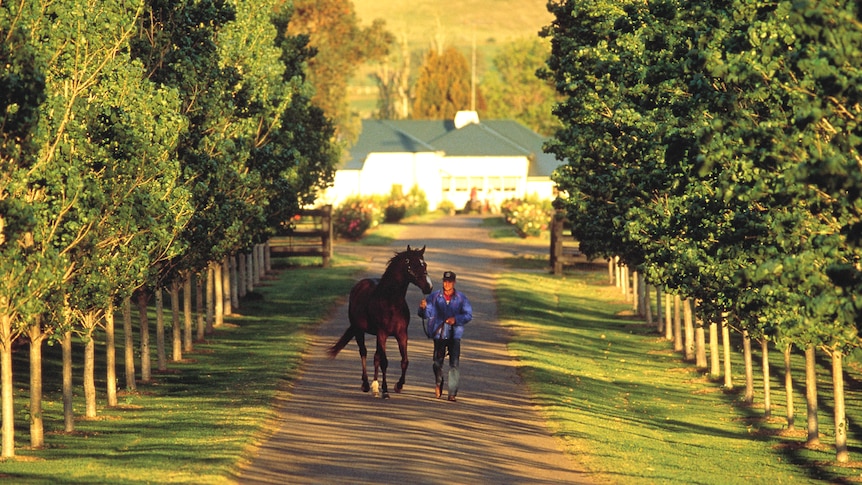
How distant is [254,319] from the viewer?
139ft

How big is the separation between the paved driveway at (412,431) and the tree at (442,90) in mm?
126174

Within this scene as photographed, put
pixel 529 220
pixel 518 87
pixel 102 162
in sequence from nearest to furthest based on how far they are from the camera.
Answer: pixel 102 162, pixel 529 220, pixel 518 87

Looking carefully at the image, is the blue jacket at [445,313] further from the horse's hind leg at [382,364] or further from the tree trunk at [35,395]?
the tree trunk at [35,395]

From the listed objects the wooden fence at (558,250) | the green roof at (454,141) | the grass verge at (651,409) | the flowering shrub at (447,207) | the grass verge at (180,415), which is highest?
the green roof at (454,141)

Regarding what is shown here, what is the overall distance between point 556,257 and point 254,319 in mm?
18129

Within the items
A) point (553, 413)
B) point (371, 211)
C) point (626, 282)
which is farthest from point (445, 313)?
point (371, 211)

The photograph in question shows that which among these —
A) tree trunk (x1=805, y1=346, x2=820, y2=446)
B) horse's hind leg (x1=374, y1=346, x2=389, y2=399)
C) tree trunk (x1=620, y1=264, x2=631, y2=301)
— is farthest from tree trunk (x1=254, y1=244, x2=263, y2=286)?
tree trunk (x1=805, y1=346, x2=820, y2=446)

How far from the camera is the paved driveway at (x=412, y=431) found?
62.3ft

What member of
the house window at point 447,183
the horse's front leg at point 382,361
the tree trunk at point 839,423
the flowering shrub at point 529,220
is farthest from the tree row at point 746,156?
Result: the house window at point 447,183

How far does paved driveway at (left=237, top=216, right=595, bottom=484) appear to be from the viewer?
62.3ft

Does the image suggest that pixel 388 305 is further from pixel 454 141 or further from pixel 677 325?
pixel 454 141

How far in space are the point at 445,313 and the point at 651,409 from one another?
5.09 m

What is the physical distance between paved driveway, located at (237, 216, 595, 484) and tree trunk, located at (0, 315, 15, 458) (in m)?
3.30

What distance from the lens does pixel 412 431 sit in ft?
72.7
